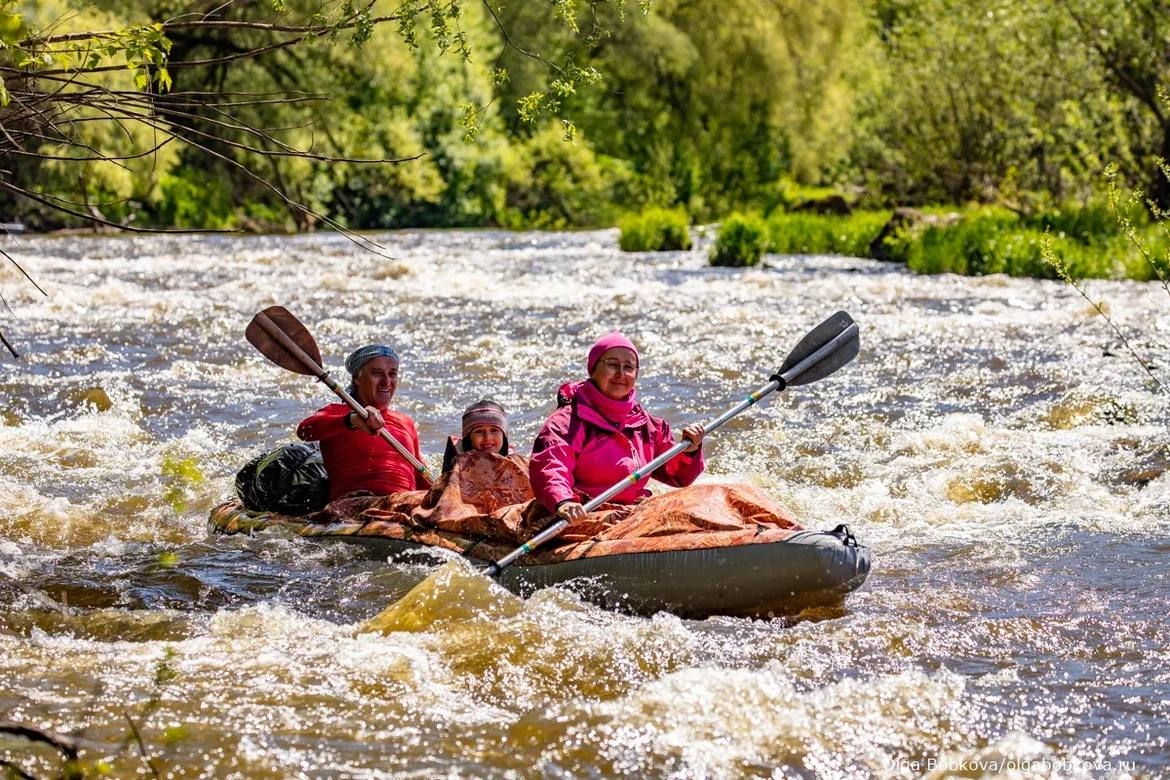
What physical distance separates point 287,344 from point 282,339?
0.03m

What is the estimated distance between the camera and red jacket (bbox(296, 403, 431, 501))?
6395mm

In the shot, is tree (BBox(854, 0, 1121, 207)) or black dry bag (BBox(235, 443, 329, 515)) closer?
black dry bag (BBox(235, 443, 329, 515))

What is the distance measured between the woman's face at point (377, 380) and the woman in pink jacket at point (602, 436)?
1.04m

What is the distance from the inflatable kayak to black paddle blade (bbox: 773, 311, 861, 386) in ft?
4.25

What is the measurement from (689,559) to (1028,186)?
17.2m

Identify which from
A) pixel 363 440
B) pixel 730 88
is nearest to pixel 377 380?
pixel 363 440

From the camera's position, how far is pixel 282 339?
6473 mm

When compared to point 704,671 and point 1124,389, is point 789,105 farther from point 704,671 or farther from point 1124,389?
point 704,671

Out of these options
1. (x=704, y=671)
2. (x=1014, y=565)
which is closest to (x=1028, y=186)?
(x=1014, y=565)

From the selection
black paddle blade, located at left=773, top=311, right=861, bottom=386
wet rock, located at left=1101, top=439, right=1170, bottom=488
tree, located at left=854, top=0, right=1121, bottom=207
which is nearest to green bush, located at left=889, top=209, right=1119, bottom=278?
tree, located at left=854, top=0, right=1121, bottom=207

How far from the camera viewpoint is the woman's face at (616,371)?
5613mm

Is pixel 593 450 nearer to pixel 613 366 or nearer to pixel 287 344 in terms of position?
pixel 613 366

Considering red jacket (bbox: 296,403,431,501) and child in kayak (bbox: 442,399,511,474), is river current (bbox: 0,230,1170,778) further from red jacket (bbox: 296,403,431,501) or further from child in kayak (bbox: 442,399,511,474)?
child in kayak (bbox: 442,399,511,474)

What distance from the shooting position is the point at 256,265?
18.2 meters
